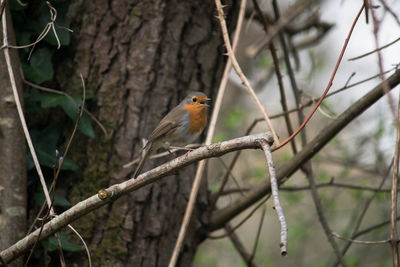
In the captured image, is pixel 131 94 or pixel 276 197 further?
pixel 131 94

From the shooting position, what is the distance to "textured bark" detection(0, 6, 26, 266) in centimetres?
249

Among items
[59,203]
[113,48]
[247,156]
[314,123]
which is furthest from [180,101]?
[314,123]

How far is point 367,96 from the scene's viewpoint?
249 centimetres

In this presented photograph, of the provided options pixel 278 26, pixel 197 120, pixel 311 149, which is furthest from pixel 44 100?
pixel 311 149

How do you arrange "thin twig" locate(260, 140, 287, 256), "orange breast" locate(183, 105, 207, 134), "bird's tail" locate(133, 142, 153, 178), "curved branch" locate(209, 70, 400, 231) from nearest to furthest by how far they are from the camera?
1. "thin twig" locate(260, 140, 287, 256)
2. "curved branch" locate(209, 70, 400, 231)
3. "bird's tail" locate(133, 142, 153, 178)
4. "orange breast" locate(183, 105, 207, 134)

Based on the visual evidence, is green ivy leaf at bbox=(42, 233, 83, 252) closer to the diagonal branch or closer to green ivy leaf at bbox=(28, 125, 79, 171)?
green ivy leaf at bbox=(28, 125, 79, 171)

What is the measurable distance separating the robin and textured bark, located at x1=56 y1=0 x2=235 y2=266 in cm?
6

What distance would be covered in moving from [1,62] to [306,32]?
318 centimetres

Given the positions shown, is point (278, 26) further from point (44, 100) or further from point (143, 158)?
point (44, 100)

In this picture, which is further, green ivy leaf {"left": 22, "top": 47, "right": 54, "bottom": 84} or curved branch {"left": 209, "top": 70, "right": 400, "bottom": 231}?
green ivy leaf {"left": 22, "top": 47, "right": 54, "bottom": 84}

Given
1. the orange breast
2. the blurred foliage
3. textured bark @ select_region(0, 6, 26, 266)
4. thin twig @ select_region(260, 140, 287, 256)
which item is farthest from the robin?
thin twig @ select_region(260, 140, 287, 256)

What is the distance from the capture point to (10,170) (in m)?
2.53

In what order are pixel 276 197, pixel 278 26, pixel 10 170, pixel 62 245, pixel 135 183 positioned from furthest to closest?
pixel 62 245 → pixel 10 170 → pixel 278 26 → pixel 135 183 → pixel 276 197

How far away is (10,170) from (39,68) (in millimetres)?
689
